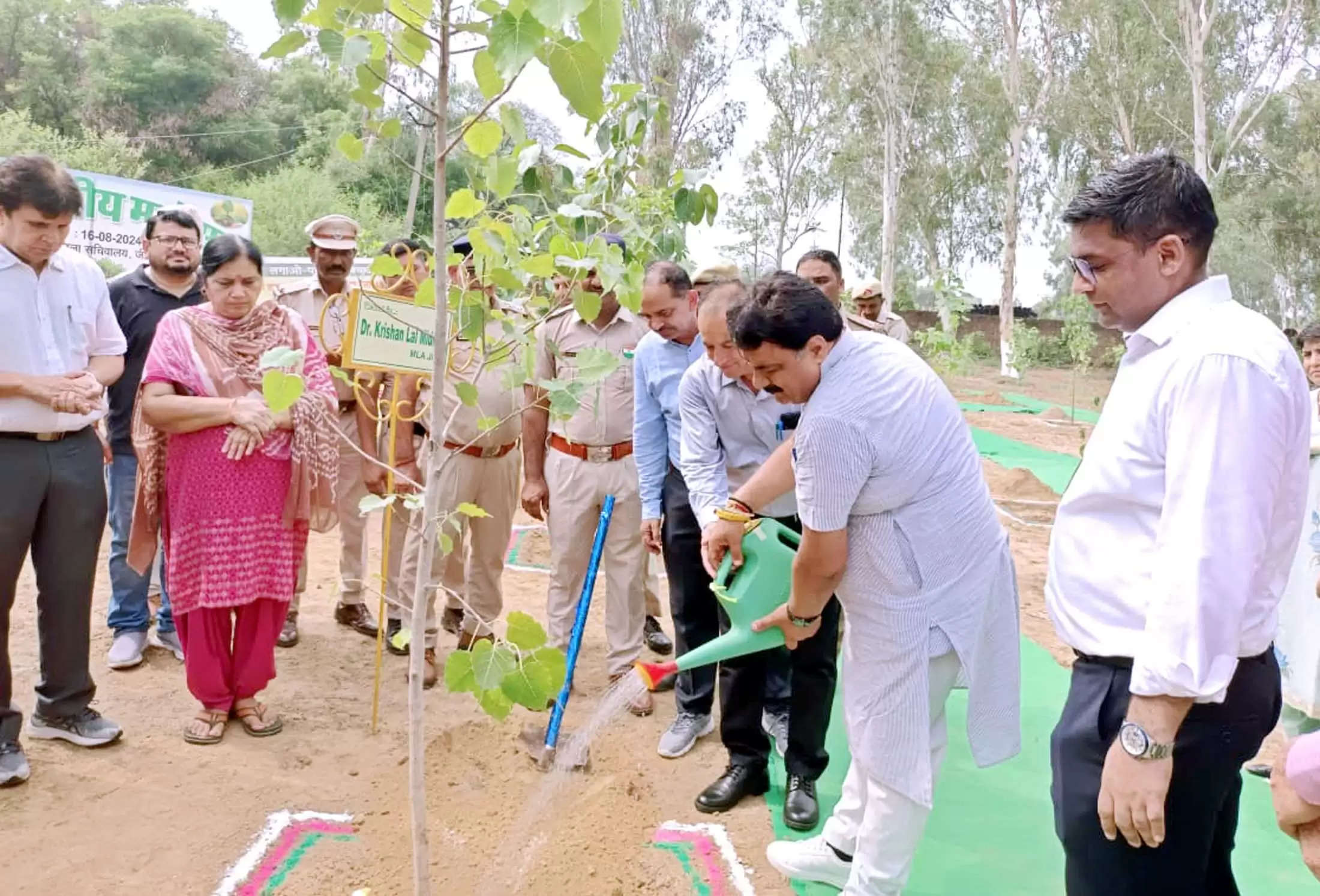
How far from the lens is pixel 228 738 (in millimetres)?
3432

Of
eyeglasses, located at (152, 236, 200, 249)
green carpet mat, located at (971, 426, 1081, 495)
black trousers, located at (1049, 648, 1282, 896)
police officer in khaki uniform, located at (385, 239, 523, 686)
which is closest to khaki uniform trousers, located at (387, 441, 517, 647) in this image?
police officer in khaki uniform, located at (385, 239, 523, 686)

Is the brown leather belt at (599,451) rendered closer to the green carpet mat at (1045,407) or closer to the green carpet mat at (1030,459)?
the green carpet mat at (1030,459)

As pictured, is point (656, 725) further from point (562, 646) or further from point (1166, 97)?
point (1166, 97)

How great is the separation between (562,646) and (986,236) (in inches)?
1291

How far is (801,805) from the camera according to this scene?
2920mm

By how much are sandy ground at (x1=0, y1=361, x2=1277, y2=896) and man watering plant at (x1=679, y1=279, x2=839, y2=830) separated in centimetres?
12

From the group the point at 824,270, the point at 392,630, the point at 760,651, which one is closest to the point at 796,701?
the point at 760,651

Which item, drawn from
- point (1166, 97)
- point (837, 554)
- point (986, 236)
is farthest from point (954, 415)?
point (986, 236)

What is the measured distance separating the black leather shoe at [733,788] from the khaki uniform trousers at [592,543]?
0.87 meters

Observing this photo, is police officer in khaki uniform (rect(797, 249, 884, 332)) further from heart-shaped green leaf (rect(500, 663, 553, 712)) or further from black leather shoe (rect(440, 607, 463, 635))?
heart-shaped green leaf (rect(500, 663, 553, 712))

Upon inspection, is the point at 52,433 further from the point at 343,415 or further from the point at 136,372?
the point at 343,415

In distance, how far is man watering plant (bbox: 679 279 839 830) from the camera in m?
2.88

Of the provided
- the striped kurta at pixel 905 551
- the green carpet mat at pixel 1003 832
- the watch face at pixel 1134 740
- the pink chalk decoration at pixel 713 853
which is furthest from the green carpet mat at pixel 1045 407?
the watch face at pixel 1134 740

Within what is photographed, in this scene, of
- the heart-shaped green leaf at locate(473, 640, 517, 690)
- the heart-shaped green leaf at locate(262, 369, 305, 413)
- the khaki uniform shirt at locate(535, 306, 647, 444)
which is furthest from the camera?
the khaki uniform shirt at locate(535, 306, 647, 444)
